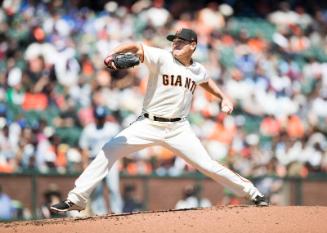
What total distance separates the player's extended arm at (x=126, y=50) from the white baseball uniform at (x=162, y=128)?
0.19ft

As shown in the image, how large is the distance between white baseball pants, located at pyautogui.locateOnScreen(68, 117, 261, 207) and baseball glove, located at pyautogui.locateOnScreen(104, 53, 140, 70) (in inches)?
25.1

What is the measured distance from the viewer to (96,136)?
11844 millimetres

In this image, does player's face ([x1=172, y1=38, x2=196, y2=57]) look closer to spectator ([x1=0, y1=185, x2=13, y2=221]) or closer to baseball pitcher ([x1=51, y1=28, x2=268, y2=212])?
baseball pitcher ([x1=51, y1=28, x2=268, y2=212])

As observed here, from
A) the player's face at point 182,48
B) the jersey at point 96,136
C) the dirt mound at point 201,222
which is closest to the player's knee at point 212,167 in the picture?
the dirt mound at point 201,222

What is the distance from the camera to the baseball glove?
6.75 meters

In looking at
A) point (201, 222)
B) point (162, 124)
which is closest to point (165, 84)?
point (162, 124)

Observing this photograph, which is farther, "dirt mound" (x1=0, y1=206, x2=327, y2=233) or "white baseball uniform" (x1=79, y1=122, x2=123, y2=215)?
"white baseball uniform" (x1=79, y1=122, x2=123, y2=215)

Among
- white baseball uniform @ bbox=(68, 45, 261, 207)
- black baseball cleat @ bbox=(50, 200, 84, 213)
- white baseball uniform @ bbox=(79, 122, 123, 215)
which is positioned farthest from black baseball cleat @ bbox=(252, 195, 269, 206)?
white baseball uniform @ bbox=(79, 122, 123, 215)

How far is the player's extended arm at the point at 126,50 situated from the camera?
674 cm

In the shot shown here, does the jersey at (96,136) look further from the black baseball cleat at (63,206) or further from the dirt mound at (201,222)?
the black baseball cleat at (63,206)

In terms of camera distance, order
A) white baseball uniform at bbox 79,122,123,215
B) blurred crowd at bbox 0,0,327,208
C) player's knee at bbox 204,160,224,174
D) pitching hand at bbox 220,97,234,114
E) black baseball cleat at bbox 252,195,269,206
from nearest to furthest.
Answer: player's knee at bbox 204,160,224,174 → pitching hand at bbox 220,97,234,114 → black baseball cleat at bbox 252,195,269,206 → white baseball uniform at bbox 79,122,123,215 → blurred crowd at bbox 0,0,327,208

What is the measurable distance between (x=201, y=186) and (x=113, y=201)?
139 cm

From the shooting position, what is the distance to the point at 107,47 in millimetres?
13867

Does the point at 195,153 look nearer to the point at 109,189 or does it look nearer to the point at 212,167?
the point at 212,167
